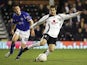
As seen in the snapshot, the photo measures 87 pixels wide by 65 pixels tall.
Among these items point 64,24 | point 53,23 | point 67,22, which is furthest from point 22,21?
point 67,22

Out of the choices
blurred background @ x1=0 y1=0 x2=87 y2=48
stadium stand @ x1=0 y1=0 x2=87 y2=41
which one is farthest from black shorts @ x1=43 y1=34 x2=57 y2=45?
stadium stand @ x1=0 y1=0 x2=87 y2=41

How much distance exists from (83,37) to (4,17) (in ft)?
16.4

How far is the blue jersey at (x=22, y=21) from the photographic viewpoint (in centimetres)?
1407

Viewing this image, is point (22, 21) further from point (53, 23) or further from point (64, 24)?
point (64, 24)

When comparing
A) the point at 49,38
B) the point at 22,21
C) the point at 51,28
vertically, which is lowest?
the point at 49,38

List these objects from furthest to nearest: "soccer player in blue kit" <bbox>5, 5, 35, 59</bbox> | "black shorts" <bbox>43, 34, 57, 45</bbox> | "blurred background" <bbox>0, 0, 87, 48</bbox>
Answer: "blurred background" <bbox>0, 0, 87, 48</bbox> < "soccer player in blue kit" <bbox>5, 5, 35, 59</bbox> < "black shorts" <bbox>43, 34, 57, 45</bbox>

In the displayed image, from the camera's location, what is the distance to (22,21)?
1430 cm

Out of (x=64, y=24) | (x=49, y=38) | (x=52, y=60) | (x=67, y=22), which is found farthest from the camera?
(x=67, y=22)

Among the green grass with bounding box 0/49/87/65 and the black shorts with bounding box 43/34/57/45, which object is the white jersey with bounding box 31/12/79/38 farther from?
the green grass with bounding box 0/49/87/65

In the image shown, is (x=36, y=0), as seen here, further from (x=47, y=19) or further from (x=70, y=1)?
(x=47, y=19)

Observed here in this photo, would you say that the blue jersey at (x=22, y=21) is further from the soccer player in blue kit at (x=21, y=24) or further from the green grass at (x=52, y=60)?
the green grass at (x=52, y=60)

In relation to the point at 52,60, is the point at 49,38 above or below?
above

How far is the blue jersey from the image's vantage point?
554 inches

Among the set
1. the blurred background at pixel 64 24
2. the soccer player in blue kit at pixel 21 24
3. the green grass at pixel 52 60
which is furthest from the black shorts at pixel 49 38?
the blurred background at pixel 64 24
